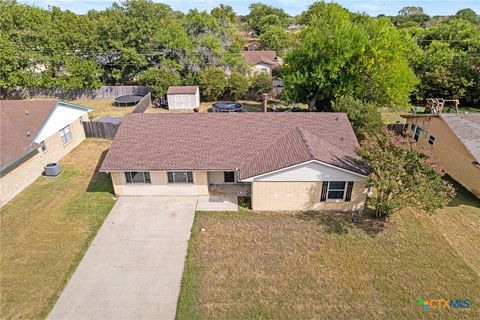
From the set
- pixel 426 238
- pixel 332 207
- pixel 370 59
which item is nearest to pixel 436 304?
pixel 426 238

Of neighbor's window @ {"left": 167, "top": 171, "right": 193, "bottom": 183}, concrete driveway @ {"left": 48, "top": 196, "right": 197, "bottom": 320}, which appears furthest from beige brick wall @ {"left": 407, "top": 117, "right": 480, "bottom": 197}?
concrete driveway @ {"left": 48, "top": 196, "right": 197, "bottom": 320}

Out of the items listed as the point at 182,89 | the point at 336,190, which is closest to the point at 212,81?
the point at 182,89

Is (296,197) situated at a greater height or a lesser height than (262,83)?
lesser

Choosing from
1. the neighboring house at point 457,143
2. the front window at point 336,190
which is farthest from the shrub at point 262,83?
the front window at point 336,190

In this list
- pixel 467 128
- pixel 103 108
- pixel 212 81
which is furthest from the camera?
pixel 212 81

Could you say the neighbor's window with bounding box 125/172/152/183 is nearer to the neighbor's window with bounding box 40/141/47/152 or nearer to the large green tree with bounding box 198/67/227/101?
the neighbor's window with bounding box 40/141/47/152

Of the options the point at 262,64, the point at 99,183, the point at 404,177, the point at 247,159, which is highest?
the point at 262,64

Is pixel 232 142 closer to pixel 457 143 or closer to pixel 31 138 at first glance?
pixel 31 138
